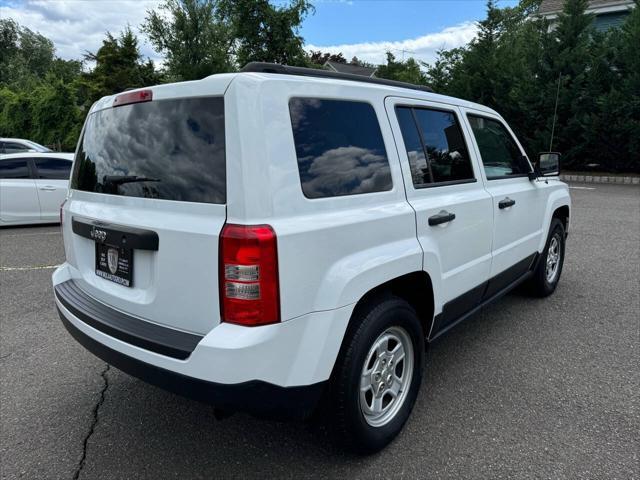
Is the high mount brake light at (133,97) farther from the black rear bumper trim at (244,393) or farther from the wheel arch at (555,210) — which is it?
the wheel arch at (555,210)

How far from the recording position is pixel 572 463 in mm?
2322

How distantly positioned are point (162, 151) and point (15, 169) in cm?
787

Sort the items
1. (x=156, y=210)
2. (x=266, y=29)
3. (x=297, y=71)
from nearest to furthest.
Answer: (x=156, y=210) < (x=297, y=71) < (x=266, y=29)

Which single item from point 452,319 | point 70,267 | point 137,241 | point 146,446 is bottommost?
point 146,446

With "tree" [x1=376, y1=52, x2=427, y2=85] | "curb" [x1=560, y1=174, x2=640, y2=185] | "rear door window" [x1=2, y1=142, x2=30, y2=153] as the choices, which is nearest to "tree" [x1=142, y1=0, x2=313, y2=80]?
"rear door window" [x1=2, y1=142, x2=30, y2=153]

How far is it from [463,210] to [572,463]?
4.93 ft

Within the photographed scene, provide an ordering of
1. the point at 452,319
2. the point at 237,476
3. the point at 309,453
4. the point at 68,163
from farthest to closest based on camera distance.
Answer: the point at 68,163, the point at 452,319, the point at 309,453, the point at 237,476

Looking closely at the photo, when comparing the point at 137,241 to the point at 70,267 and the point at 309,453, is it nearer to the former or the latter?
the point at 70,267

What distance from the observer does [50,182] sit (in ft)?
27.8

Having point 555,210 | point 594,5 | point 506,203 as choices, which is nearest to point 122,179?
point 506,203

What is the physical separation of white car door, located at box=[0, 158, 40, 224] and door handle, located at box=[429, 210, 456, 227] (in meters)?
8.23

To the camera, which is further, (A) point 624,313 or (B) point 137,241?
(A) point 624,313

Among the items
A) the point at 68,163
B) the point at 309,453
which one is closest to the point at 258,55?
the point at 68,163

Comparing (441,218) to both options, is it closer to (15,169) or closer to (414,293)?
(414,293)
